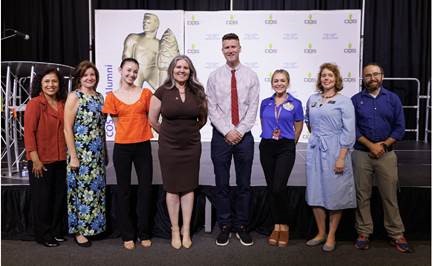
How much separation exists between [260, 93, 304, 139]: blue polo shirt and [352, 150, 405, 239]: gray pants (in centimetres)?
46

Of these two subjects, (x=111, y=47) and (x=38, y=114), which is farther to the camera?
(x=111, y=47)

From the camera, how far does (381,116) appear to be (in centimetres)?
284

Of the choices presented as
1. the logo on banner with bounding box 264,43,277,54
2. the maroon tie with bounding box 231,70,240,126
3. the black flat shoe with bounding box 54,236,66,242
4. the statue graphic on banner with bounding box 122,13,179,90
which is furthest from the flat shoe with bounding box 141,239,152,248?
the logo on banner with bounding box 264,43,277,54

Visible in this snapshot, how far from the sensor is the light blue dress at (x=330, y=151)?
2785 mm

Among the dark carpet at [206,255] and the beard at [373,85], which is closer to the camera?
the dark carpet at [206,255]

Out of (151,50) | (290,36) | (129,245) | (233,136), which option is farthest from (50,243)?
(290,36)

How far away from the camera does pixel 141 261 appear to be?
2.74 m

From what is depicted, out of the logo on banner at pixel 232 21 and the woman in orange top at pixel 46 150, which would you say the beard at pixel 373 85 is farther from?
the logo on banner at pixel 232 21

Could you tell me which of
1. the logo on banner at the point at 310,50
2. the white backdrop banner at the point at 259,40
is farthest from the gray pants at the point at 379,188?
the logo on banner at the point at 310,50

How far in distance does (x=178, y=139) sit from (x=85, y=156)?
1.96ft

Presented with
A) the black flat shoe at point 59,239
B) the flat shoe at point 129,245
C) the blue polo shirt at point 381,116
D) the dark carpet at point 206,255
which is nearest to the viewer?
the dark carpet at point 206,255

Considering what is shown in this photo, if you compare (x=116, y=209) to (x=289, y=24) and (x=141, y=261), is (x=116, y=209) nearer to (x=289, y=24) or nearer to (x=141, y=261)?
(x=141, y=261)

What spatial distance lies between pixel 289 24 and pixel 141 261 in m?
4.88

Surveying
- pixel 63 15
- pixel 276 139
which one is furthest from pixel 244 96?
pixel 63 15
